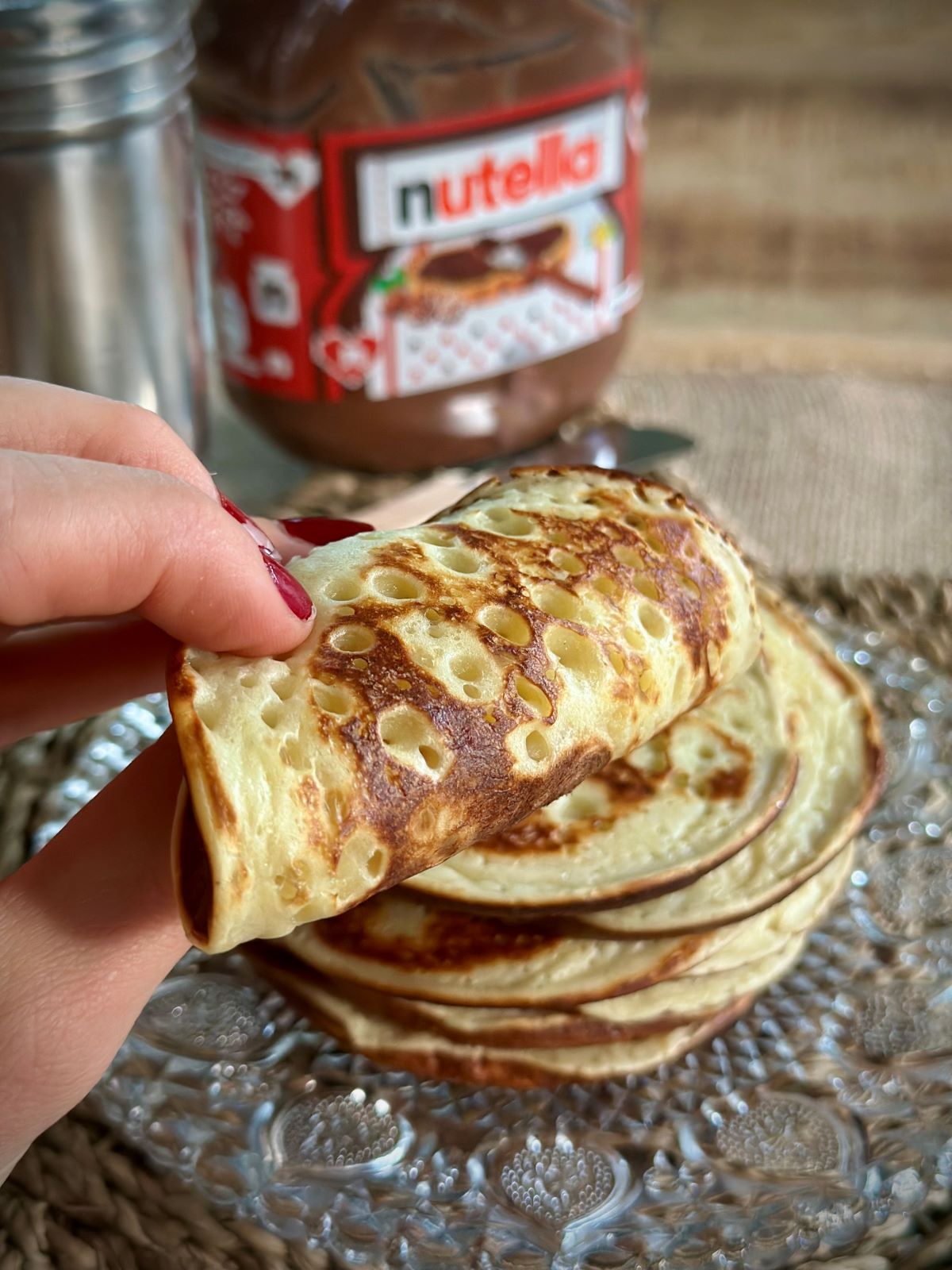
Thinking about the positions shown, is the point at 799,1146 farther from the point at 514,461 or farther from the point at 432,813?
the point at 514,461

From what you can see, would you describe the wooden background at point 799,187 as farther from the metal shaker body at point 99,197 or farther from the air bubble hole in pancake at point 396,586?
the air bubble hole in pancake at point 396,586

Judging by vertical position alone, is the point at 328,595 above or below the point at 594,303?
Result: above

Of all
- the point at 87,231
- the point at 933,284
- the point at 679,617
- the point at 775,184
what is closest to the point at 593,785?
the point at 679,617

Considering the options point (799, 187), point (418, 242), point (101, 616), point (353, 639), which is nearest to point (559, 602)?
point (353, 639)

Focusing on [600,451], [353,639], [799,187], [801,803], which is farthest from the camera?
[799,187]

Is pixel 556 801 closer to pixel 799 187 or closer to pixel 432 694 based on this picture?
pixel 432 694

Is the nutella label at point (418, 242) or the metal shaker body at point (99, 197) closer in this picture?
the metal shaker body at point (99, 197)

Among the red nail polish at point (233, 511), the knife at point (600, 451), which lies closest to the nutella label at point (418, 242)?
the knife at point (600, 451)
